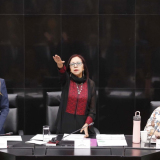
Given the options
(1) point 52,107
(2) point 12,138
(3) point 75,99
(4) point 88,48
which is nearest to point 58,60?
(3) point 75,99

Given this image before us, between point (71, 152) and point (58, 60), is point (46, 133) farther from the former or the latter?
point (58, 60)

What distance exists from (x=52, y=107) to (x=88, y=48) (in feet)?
3.80

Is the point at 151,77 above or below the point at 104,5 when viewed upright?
below

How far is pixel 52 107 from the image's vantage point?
11.7 ft

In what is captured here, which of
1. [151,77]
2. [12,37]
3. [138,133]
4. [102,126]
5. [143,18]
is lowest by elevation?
[102,126]

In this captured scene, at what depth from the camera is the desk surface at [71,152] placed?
7.37 feet

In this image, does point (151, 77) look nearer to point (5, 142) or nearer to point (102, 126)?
point (102, 126)

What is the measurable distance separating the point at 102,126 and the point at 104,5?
1688mm

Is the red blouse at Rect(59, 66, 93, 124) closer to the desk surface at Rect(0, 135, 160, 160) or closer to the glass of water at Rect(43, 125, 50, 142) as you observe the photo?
the glass of water at Rect(43, 125, 50, 142)

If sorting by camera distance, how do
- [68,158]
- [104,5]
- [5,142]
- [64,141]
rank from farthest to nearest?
1. [104,5]
2. [64,141]
3. [5,142]
4. [68,158]

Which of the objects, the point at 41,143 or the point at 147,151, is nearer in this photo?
the point at 147,151

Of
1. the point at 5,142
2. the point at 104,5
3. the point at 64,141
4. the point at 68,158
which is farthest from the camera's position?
the point at 104,5

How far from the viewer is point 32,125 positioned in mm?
4414

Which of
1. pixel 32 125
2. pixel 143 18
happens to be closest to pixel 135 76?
pixel 143 18
